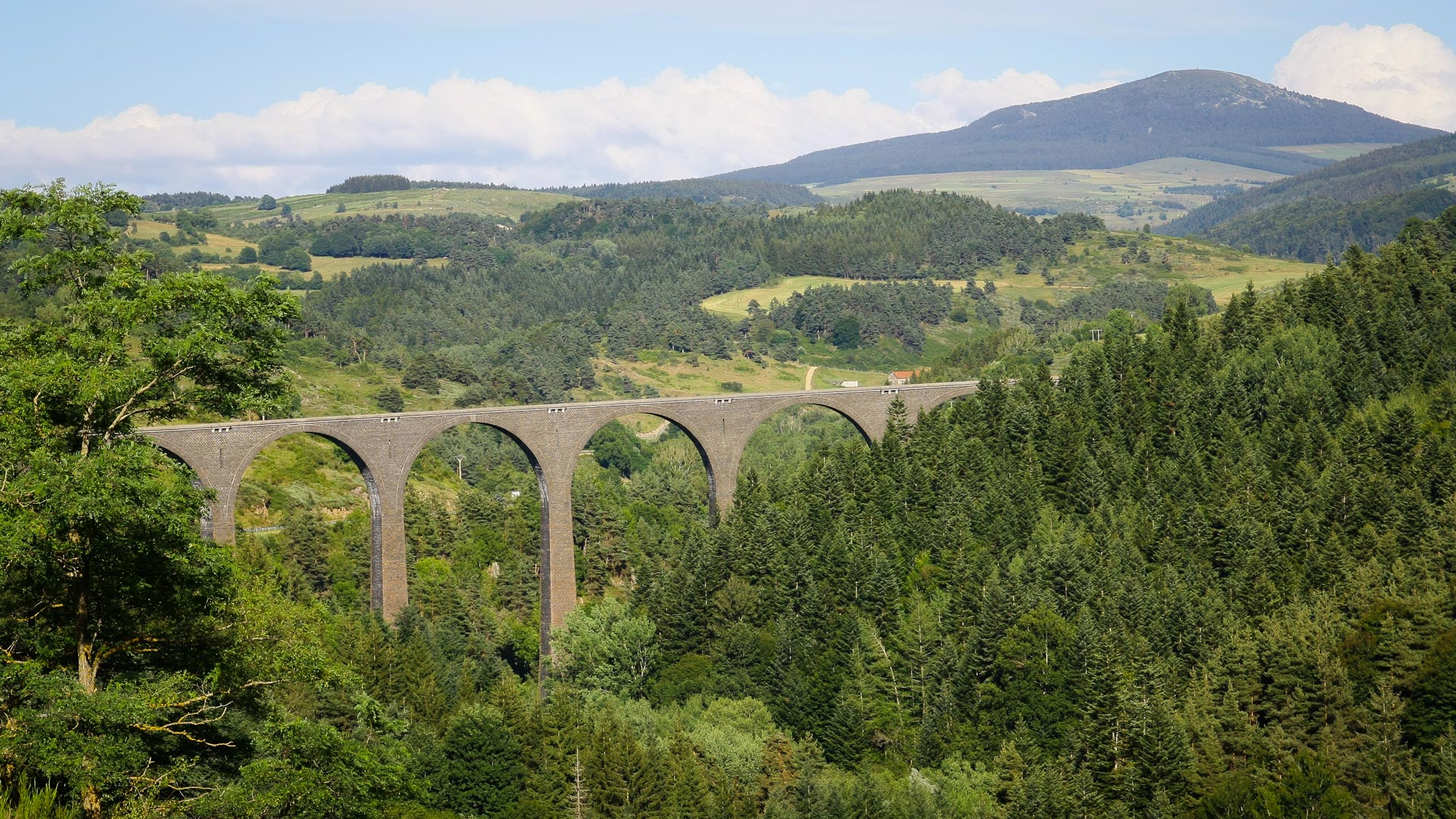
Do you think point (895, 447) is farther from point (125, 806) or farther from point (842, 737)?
point (125, 806)

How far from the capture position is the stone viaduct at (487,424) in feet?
228

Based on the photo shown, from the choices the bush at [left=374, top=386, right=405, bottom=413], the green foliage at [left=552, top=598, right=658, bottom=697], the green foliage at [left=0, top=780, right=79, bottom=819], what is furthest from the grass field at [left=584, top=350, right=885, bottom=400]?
the green foliage at [left=0, top=780, right=79, bottom=819]

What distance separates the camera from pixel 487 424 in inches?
3164

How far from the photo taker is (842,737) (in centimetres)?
5969

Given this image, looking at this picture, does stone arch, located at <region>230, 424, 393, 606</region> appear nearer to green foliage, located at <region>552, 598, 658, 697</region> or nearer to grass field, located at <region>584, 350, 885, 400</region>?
green foliage, located at <region>552, 598, 658, 697</region>

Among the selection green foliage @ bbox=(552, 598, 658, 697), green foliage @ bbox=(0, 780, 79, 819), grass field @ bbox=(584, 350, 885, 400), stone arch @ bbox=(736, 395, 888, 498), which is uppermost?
green foliage @ bbox=(0, 780, 79, 819)

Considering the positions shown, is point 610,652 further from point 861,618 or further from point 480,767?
point 480,767

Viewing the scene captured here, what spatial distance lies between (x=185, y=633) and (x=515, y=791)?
31.1 metres

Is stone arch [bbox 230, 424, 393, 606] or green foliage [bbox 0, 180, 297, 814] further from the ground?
green foliage [bbox 0, 180, 297, 814]

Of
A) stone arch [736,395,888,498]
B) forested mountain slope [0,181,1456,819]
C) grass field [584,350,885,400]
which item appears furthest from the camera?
grass field [584,350,885,400]

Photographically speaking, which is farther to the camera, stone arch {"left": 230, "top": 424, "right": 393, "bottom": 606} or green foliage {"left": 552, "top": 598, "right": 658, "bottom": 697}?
stone arch {"left": 230, "top": 424, "right": 393, "bottom": 606}

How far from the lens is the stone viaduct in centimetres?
6944

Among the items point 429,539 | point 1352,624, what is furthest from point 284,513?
point 1352,624

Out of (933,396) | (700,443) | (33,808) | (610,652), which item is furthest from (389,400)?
(33,808)
